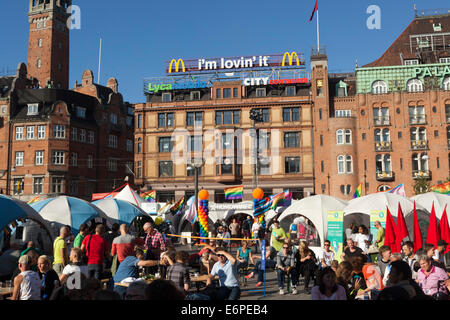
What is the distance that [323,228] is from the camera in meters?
20.8

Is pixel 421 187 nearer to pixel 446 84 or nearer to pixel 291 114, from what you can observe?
pixel 446 84

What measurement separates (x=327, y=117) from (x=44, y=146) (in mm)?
31809

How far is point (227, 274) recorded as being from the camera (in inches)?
390

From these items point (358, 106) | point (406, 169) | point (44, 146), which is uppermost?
point (358, 106)

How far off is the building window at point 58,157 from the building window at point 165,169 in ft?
37.2

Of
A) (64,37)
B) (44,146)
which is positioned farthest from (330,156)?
(64,37)

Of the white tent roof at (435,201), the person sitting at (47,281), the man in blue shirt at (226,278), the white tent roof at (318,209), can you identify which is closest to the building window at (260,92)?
the white tent roof at (435,201)

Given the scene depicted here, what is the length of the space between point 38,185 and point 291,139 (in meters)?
28.7

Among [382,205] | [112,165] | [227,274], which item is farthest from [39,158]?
[227,274]

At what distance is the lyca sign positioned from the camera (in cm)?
4759
